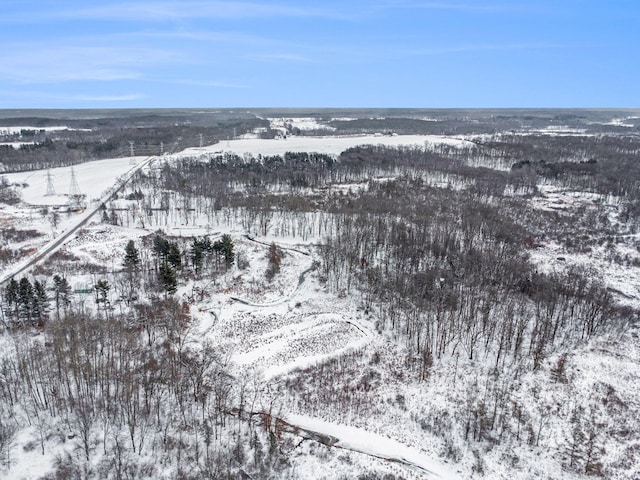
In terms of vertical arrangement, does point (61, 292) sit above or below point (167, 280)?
below

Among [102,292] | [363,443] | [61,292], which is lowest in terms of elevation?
[363,443]

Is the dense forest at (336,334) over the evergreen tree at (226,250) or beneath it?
beneath

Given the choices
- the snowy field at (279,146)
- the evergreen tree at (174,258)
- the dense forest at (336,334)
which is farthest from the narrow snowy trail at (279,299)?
the snowy field at (279,146)

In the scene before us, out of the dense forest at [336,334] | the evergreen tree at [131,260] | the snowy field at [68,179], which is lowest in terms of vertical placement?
the dense forest at [336,334]

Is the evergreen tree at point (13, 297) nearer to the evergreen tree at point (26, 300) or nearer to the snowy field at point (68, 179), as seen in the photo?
the evergreen tree at point (26, 300)

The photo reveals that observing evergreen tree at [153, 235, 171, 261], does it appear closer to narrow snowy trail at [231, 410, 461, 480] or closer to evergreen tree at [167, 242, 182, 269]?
evergreen tree at [167, 242, 182, 269]

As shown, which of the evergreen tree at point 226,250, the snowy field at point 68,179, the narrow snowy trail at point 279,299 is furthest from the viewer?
the snowy field at point 68,179

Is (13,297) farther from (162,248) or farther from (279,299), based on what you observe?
(279,299)

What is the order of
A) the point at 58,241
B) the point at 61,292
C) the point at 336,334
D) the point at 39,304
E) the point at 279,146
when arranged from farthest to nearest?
the point at 279,146, the point at 58,241, the point at 61,292, the point at 336,334, the point at 39,304

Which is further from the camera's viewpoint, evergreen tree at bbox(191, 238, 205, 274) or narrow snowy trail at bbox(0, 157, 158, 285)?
evergreen tree at bbox(191, 238, 205, 274)

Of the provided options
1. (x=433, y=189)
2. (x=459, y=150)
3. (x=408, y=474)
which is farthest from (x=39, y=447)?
(x=459, y=150)

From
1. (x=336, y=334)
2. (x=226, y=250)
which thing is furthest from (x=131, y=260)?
(x=336, y=334)

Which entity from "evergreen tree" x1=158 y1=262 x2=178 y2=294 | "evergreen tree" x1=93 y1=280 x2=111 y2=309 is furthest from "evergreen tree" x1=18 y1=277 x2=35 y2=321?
"evergreen tree" x1=158 y1=262 x2=178 y2=294
